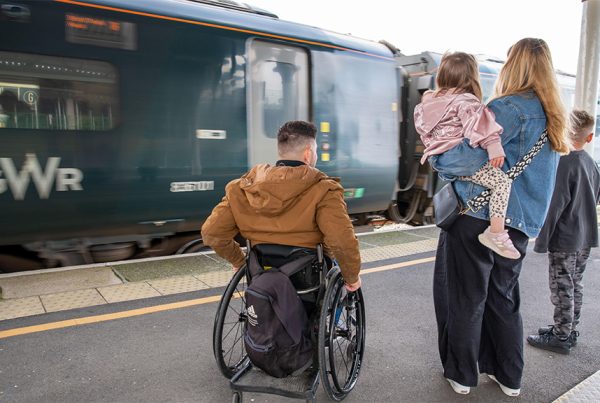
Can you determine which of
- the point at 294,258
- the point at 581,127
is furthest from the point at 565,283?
the point at 294,258

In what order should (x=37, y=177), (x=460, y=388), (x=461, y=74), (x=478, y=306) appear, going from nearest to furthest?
(x=461, y=74) < (x=478, y=306) < (x=460, y=388) < (x=37, y=177)

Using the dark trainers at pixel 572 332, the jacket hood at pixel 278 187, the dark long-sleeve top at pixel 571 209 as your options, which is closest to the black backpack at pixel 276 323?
the jacket hood at pixel 278 187

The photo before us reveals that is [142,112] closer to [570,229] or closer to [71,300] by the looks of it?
[71,300]

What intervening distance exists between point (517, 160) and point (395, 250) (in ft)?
11.4

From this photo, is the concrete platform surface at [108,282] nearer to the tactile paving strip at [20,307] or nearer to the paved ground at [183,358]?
the tactile paving strip at [20,307]

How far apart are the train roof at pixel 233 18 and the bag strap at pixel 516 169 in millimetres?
3807

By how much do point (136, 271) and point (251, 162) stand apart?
1781 mm

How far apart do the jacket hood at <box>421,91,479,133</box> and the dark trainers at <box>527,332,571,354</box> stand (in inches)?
71.7

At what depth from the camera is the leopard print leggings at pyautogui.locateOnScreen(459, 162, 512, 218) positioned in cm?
229

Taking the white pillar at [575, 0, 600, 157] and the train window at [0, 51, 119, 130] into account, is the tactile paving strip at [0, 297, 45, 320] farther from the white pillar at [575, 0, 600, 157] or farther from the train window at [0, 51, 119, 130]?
the white pillar at [575, 0, 600, 157]

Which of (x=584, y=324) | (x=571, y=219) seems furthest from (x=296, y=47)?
(x=584, y=324)

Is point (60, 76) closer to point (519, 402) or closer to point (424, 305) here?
point (424, 305)

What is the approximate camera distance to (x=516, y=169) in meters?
2.36

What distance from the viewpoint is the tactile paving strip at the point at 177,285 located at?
411 centimetres
